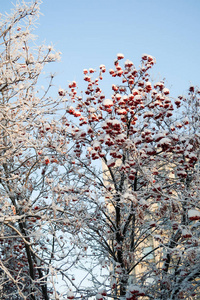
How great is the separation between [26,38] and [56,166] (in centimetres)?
383

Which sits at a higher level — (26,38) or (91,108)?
(26,38)

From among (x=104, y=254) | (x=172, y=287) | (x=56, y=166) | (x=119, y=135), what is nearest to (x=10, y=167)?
(x=56, y=166)

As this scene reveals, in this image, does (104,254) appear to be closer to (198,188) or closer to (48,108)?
(198,188)

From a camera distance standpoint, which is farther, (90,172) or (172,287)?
(90,172)

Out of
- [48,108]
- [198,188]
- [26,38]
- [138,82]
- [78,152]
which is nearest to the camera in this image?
[198,188]

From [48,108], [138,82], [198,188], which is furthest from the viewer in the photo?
[138,82]

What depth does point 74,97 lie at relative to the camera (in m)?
7.07

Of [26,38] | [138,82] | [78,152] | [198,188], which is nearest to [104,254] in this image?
[78,152]

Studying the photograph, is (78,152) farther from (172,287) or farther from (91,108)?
(172,287)

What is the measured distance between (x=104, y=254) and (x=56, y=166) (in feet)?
9.49

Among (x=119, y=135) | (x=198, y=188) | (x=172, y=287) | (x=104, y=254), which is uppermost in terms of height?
(x=119, y=135)

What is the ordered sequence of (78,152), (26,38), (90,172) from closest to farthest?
(26,38), (78,152), (90,172)

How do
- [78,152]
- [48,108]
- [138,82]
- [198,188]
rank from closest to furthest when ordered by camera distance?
[198,188] → [48,108] → [138,82] → [78,152]

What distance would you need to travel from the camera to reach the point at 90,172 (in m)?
8.03
